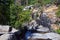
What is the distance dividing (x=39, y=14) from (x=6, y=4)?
13735mm


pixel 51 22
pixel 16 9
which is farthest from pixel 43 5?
pixel 16 9

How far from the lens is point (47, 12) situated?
29672 millimetres

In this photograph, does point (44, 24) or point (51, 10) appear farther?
point (51, 10)

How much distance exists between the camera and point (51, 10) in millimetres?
30547

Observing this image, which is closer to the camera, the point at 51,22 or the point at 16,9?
the point at 16,9

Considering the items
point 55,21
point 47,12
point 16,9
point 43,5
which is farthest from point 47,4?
point 16,9

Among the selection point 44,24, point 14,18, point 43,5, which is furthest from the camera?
point 43,5

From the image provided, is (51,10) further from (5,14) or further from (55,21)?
(5,14)

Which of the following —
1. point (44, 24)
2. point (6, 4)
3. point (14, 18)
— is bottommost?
point (44, 24)

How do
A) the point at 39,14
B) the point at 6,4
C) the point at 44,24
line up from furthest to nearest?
1. the point at 39,14
2. the point at 44,24
3. the point at 6,4

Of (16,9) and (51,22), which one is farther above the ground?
(16,9)

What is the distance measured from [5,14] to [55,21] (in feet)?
38.8

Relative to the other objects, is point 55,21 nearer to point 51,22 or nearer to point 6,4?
point 51,22

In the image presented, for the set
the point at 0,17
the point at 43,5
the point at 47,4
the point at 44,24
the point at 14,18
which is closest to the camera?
the point at 0,17
